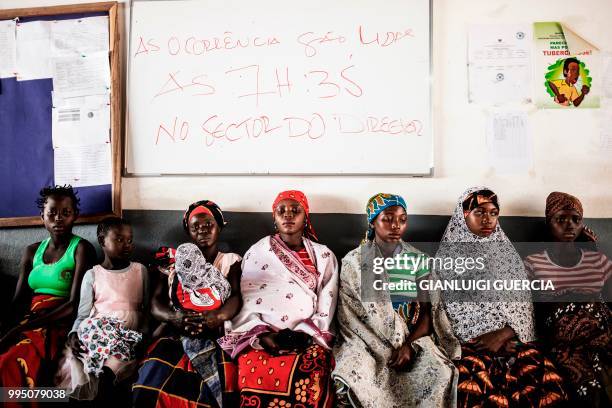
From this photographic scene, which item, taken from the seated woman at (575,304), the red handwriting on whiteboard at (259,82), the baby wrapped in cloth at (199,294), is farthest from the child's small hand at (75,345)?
the seated woman at (575,304)

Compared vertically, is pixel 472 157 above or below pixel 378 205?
above

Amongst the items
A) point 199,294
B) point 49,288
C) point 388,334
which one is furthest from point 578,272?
point 49,288

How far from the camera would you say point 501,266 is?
7.64ft

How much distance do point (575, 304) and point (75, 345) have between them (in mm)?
2370

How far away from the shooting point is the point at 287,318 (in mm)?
2197

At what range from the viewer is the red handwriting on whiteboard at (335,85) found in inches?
108

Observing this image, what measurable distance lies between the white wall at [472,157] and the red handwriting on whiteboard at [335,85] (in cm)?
42

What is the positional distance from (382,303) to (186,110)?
168 centimetres

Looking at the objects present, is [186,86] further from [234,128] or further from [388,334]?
[388,334]

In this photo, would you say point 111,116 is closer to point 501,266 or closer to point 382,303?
point 382,303

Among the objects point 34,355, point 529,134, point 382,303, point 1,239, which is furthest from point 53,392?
point 529,134

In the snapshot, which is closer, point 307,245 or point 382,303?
point 382,303

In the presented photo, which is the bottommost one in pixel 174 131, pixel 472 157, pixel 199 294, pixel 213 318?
pixel 213 318

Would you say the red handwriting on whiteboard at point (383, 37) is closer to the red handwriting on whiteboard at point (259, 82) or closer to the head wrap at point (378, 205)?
the red handwriting on whiteboard at point (259, 82)
